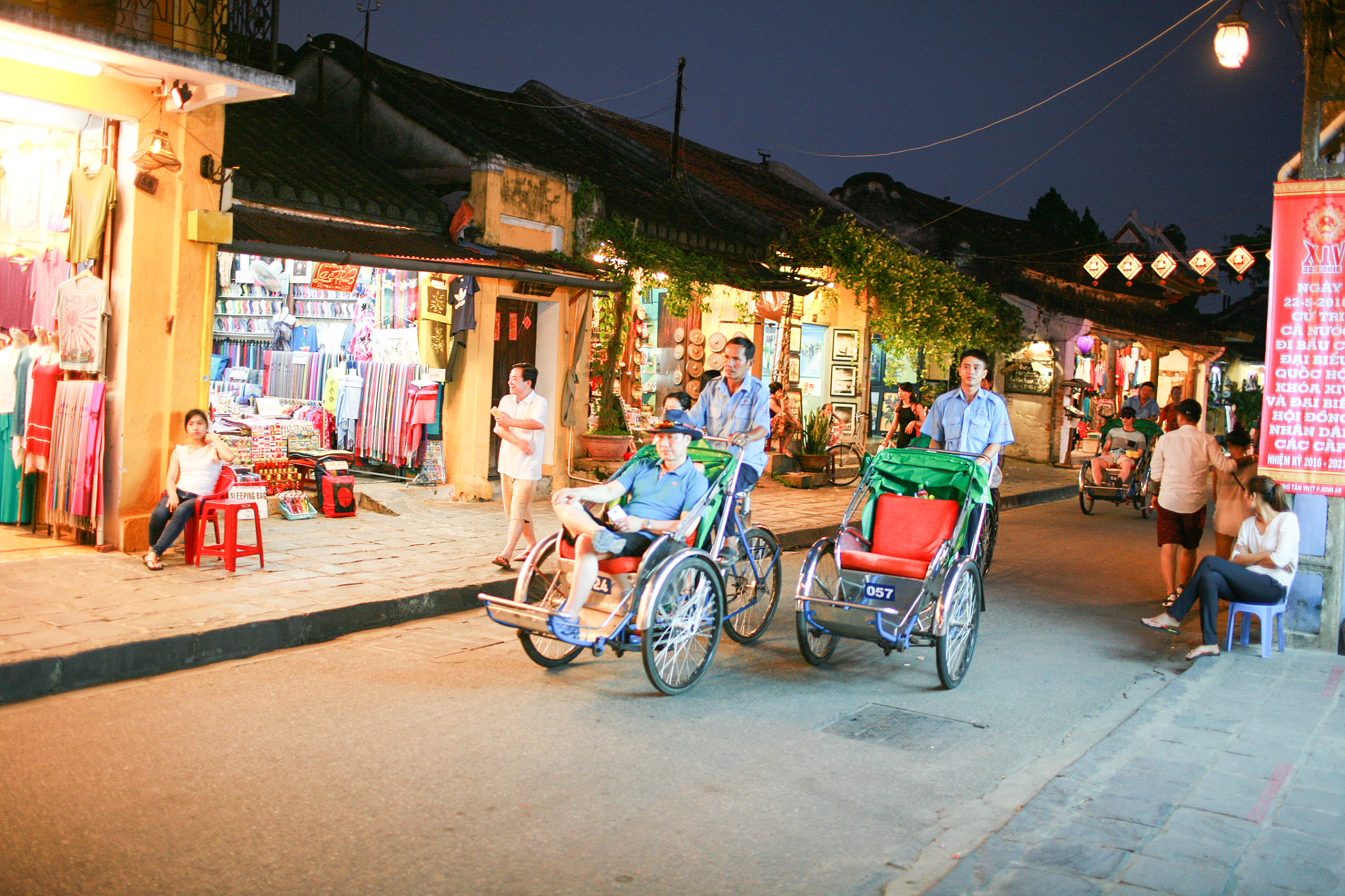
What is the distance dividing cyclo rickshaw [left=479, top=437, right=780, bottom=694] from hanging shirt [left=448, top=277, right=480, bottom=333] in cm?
596

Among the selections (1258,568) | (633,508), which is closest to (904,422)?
(1258,568)

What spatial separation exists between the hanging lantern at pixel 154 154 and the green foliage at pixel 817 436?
1152 cm

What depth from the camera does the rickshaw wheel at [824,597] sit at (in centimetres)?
652

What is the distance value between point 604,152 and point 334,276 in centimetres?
898

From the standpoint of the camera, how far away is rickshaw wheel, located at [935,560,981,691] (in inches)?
245

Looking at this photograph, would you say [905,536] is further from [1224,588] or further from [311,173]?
[311,173]

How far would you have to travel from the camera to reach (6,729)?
5.00m

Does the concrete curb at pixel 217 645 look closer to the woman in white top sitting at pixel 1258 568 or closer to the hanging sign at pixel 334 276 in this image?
the woman in white top sitting at pixel 1258 568

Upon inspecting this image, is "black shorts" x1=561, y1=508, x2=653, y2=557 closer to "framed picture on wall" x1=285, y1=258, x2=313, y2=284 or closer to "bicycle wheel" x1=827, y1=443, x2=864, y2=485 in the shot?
"framed picture on wall" x1=285, y1=258, x2=313, y2=284

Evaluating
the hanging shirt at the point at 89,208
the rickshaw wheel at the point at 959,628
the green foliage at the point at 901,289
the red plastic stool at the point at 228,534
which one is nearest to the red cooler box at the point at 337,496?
the red plastic stool at the point at 228,534

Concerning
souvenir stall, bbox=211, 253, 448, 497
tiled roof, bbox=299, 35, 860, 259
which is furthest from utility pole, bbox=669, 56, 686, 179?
souvenir stall, bbox=211, 253, 448, 497

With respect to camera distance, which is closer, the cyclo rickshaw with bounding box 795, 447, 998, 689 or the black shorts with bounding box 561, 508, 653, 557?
the black shorts with bounding box 561, 508, 653, 557

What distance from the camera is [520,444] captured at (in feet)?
28.6

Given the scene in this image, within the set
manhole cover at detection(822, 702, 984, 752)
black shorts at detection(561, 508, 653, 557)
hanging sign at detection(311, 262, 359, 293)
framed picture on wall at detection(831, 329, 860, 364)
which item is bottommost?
manhole cover at detection(822, 702, 984, 752)
